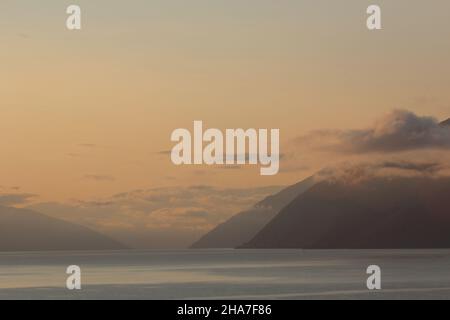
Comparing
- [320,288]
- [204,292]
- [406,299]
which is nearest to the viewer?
[406,299]

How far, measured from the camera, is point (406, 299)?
3898 inches

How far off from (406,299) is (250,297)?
19164mm
